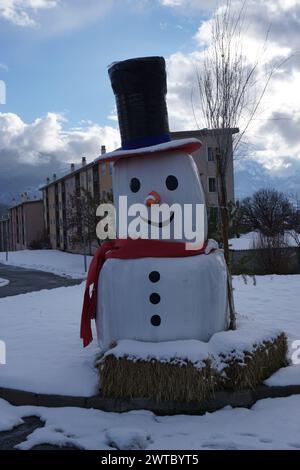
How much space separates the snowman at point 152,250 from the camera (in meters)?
5.13

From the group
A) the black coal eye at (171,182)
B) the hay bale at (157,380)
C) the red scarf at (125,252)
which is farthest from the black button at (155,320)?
the black coal eye at (171,182)

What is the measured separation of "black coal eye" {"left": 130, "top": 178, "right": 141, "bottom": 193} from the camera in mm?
5429

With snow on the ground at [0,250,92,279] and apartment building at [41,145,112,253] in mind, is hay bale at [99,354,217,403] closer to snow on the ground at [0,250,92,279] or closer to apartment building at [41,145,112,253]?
snow on the ground at [0,250,92,279]

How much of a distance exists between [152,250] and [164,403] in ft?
Answer: 5.16

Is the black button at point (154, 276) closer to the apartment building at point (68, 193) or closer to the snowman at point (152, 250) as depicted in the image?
the snowman at point (152, 250)

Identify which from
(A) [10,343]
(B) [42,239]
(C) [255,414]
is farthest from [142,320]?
(B) [42,239]

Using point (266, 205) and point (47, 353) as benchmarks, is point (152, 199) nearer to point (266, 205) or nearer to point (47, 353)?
point (47, 353)

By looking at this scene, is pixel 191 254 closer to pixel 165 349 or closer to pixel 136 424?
pixel 165 349

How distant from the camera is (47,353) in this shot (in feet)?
Answer: 21.5

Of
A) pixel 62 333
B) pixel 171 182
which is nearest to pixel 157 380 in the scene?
pixel 171 182

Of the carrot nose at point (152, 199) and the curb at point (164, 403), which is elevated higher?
the carrot nose at point (152, 199)

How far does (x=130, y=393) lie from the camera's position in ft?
15.7

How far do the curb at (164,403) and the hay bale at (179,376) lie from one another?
0.18ft

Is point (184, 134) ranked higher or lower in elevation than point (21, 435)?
higher
